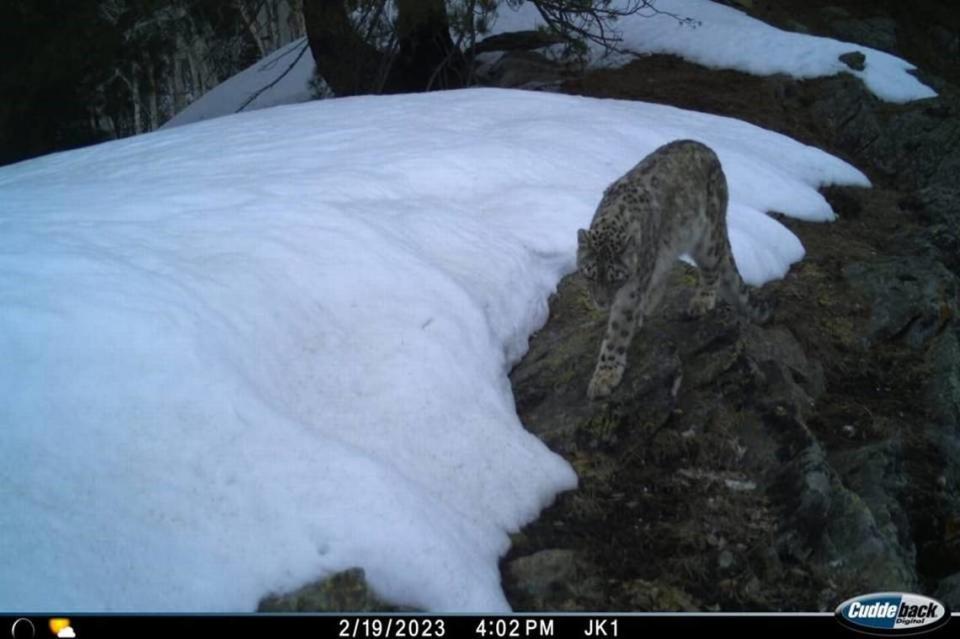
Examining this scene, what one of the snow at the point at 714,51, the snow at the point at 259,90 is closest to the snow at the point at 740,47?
the snow at the point at 714,51

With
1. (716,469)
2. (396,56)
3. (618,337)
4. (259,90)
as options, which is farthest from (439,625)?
(259,90)

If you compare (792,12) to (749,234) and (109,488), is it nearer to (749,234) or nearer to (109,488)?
(749,234)

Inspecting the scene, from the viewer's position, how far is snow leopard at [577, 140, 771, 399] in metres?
5.82

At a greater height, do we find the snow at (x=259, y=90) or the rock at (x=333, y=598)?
the snow at (x=259, y=90)

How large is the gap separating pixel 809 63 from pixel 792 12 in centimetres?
584

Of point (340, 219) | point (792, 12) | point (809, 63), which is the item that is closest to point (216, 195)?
point (340, 219)

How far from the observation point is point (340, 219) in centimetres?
722

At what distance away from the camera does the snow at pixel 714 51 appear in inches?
609

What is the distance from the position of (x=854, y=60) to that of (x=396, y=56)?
7791 mm

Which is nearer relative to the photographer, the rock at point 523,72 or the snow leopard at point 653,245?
the snow leopard at point 653,245

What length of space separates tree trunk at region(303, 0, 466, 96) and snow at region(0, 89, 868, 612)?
5.62 meters

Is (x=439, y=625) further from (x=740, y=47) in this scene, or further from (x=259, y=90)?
(x=259, y=90)

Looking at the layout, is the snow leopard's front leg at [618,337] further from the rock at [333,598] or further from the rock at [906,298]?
the rock at [906,298]

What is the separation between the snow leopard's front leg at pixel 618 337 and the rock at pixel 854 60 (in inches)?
447
